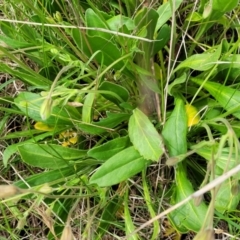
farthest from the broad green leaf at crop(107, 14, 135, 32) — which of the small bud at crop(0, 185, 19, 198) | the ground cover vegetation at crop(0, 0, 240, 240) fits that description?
the small bud at crop(0, 185, 19, 198)

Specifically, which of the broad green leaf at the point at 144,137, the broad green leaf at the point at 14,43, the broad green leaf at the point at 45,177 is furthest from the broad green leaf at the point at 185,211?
the broad green leaf at the point at 14,43

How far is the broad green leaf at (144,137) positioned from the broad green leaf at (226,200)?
0.47ft

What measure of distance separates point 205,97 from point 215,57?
15 cm

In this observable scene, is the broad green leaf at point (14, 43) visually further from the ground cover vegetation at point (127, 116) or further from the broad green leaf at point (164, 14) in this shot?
the broad green leaf at point (164, 14)

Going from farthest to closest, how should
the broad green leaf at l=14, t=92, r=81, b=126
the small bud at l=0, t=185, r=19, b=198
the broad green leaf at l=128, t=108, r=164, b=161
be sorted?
the broad green leaf at l=14, t=92, r=81, b=126
the broad green leaf at l=128, t=108, r=164, b=161
the small bud at l=0, t=185, r=19, b=198

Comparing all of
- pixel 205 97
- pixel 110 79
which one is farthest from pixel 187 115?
pixel 110 79

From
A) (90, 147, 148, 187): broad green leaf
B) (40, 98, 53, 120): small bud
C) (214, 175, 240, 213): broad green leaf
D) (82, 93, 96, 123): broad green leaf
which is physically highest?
(40, 98, 53, 120): small bud

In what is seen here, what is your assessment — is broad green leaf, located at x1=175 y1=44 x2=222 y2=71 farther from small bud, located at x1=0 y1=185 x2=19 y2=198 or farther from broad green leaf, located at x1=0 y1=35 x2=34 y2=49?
small bud, located at x1=0 y1=185 x2=19 y2=198

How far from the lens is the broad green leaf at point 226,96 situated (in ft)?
3.19

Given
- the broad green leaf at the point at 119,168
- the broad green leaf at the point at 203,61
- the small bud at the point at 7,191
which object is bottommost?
the broad green leaf at the point at 119,168

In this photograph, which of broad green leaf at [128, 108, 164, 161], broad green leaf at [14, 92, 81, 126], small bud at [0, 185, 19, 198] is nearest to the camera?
small bud at [0, 185, 19, 198]

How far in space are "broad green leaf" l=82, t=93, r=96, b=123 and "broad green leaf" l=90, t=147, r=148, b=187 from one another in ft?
0.31

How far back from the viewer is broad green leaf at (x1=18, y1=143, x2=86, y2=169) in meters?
1.01

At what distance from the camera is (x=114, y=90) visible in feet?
3.25
